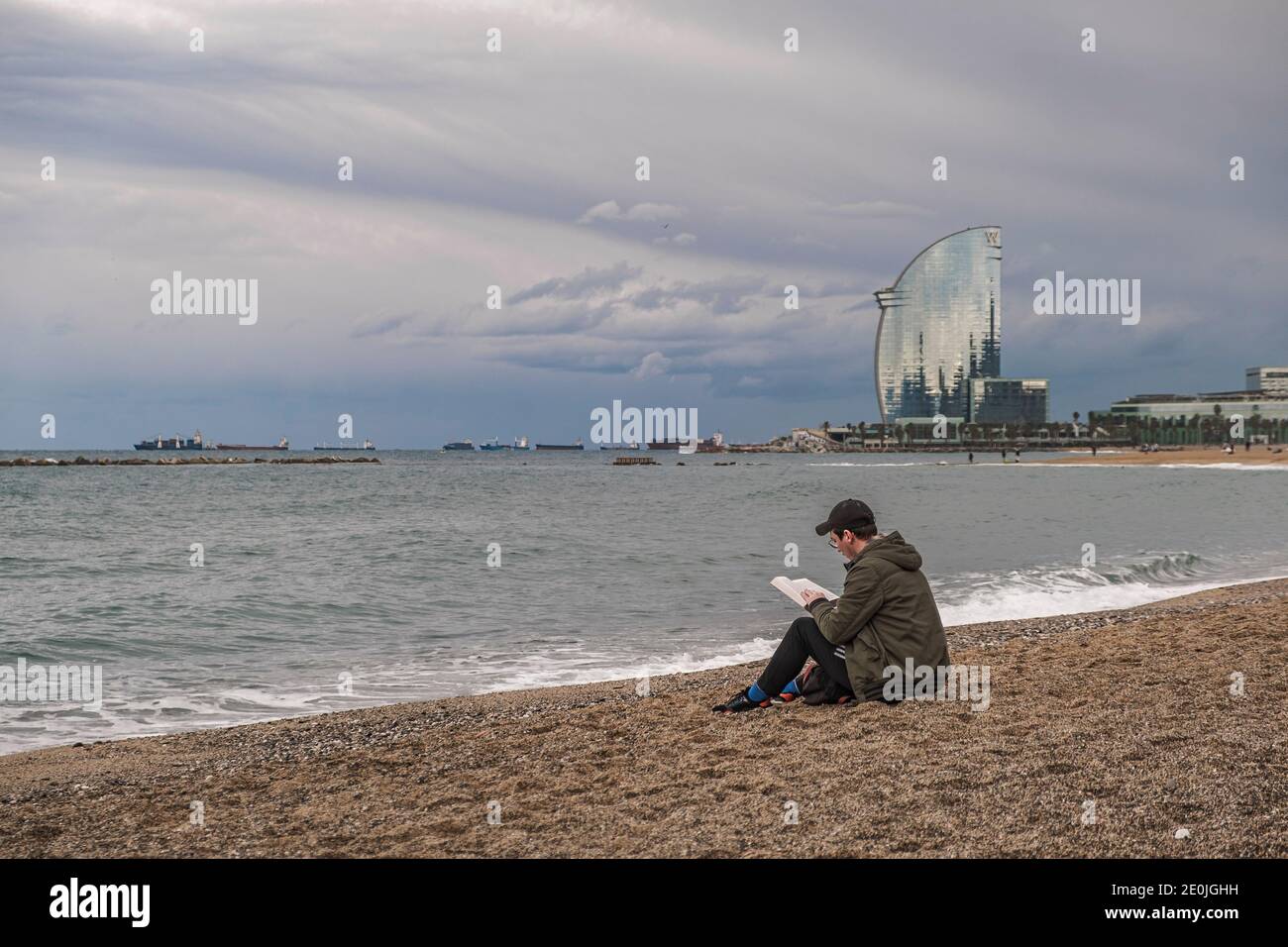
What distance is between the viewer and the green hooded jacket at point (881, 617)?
23.4 feet

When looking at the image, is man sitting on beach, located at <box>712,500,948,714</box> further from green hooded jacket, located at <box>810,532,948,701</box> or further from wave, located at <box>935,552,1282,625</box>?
wave, located at <box>935,552,1282,625</box>

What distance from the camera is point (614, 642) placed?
14.2m

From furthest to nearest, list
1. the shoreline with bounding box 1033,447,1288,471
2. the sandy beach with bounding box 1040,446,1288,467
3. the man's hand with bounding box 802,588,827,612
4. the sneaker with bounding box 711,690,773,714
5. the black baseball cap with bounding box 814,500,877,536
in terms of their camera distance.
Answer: the sandy beach with bounding box 1040,446,1288,467
the shoreline with bounding box 1033,447,1288,471
the sneaker with bounding box 711,690,773,714
the man's hand with bounding box 802,588,827,612
the black baseball cap with bounding box 814,500,877,536

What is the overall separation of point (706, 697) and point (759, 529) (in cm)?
2483

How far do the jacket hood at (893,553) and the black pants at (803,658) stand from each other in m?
0.76

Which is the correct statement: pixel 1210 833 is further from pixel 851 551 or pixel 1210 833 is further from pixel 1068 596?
pixel 1068 596

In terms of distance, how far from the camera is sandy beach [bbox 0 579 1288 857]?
4.96 metres

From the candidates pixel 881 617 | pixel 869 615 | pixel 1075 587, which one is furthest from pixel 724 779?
pixel 1075 587

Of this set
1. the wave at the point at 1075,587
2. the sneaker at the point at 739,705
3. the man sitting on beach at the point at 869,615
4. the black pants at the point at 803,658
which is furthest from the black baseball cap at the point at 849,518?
the wave at the point at 1075,587

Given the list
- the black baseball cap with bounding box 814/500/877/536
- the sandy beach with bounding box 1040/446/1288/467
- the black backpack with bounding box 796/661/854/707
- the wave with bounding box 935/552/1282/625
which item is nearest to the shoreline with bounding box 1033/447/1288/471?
the sandy beach with bounding box 1040/446/1288/467

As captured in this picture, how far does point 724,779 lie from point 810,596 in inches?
76.8

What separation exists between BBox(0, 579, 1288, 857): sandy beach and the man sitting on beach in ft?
1.08

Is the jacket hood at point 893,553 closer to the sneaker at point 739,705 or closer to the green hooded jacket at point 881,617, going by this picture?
the green hooded jacket at point 881,617
